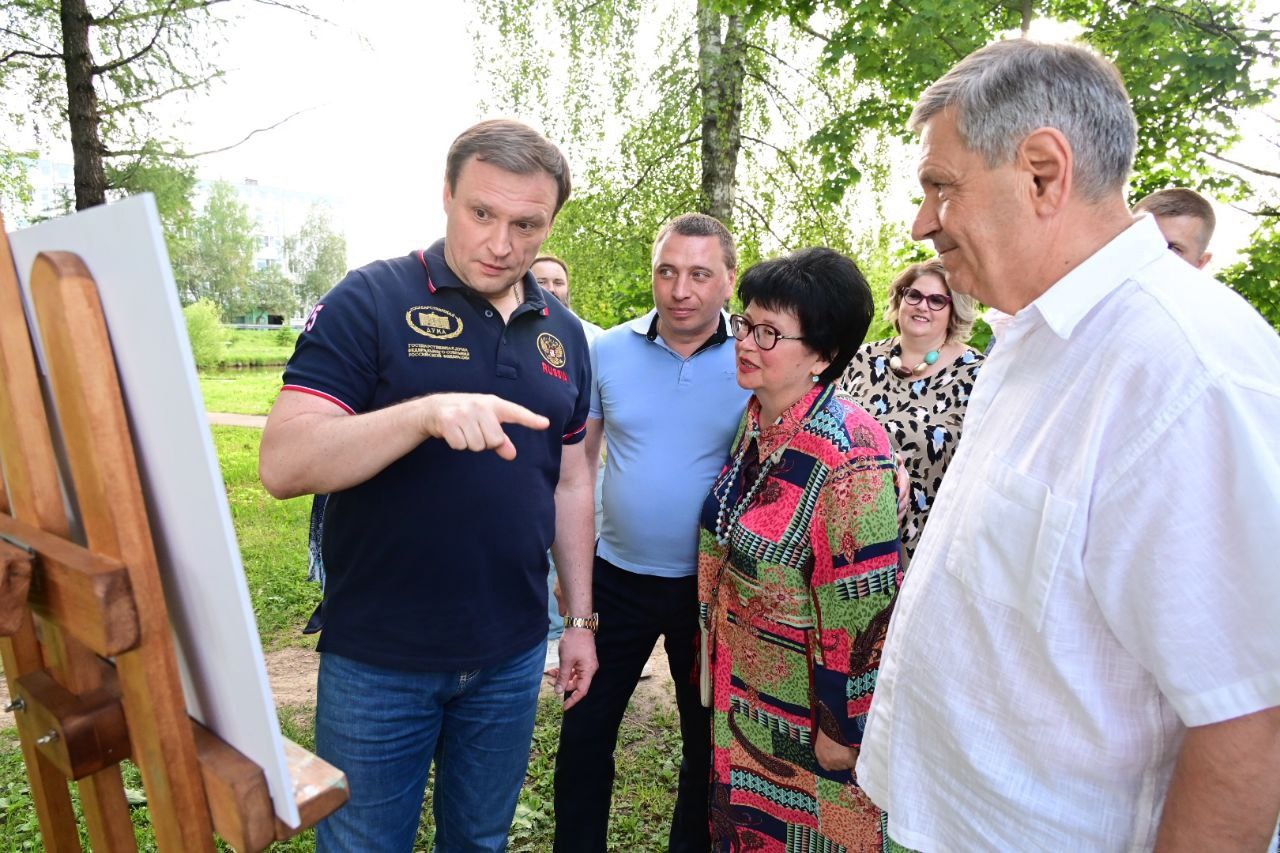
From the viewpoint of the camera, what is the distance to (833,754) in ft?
6.42

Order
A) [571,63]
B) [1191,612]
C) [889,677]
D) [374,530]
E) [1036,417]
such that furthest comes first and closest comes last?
[571,63], [374,530], [889,677], [1036,417], [1191,612]

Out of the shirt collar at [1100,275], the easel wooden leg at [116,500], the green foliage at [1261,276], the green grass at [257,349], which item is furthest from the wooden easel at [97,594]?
the green grass at [257,349]

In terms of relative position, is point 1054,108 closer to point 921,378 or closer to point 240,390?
point 921,378

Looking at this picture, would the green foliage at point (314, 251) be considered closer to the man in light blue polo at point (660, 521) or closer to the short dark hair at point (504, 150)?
the man in light blue polo at point (660, 521)

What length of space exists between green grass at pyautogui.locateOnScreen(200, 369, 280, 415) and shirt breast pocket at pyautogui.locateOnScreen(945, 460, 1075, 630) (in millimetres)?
15010

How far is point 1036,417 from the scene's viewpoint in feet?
3.86

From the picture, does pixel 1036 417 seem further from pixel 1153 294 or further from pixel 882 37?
pixel 882 37

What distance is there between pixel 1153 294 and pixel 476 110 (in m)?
9.64

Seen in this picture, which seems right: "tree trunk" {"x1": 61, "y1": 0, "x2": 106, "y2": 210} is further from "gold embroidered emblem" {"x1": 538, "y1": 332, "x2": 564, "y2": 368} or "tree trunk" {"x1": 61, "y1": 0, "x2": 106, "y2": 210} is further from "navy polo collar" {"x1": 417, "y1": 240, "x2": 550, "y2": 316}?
"gold embroidered emblem" {"x1": 538, "y1": 332, "x2": 564, "y2": 368}

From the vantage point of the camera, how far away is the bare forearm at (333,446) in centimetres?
137

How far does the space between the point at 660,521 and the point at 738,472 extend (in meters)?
0.44

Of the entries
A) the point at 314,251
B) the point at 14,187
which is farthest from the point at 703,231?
the point at 314,251

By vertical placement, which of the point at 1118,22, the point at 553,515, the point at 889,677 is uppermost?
the point at 1118,22

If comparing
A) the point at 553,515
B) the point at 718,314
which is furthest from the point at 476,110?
the point at 553,515
